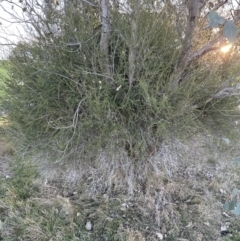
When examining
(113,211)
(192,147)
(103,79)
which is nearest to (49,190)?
(113,211)

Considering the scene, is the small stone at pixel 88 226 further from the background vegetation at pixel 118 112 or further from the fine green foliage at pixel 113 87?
the fine green foliage at pixel 113 87

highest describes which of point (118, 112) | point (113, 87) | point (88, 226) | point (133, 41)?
point (133, 41)

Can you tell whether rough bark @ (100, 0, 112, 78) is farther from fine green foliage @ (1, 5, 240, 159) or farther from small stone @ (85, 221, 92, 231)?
small stone @ (85, 221, 92, 231)

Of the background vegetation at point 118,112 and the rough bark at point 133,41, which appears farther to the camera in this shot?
the background vegetation at point 118,112

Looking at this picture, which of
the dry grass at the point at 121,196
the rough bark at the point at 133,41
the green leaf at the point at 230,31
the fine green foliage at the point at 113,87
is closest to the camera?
the green leaf at the point at 230,31

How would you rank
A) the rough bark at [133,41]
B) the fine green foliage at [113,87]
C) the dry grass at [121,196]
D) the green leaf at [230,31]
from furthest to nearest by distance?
the dry grass at [121,196]
the fine green foliage at [113,87]
the rough bark at [133,41]
the green leaf at [230,31]

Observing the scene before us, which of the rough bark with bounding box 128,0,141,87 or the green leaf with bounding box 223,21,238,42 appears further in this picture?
the rough bark with bounding box 128,0,141,87

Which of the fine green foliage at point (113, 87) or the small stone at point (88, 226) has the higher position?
the fine green foliage at point (113, 87)

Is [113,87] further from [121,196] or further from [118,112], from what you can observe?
[121,196]

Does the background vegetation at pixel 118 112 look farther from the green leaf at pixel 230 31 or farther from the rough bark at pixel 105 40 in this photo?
the green leaf at pixel 230 31

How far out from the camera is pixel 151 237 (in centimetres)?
162

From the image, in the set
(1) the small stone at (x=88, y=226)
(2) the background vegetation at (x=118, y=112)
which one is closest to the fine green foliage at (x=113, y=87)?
(2) the background vegetation at (x=118, y=112)

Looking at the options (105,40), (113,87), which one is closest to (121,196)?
(113,87)

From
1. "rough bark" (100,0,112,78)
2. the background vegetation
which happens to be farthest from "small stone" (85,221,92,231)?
"rough bark" (100,0,112,78)
